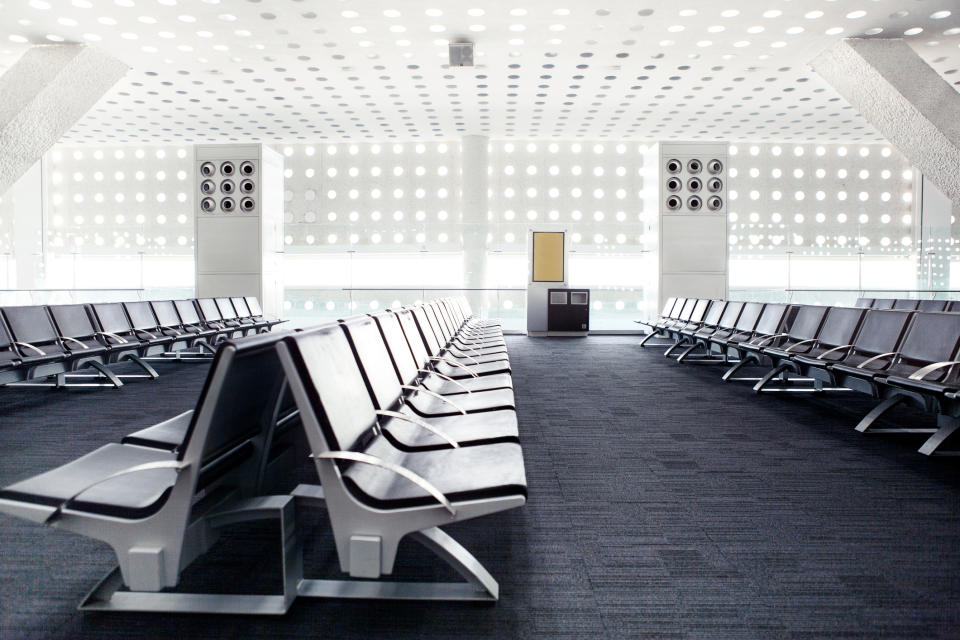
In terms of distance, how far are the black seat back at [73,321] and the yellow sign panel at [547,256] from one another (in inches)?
329

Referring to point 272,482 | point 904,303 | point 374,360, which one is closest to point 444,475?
point 374,360

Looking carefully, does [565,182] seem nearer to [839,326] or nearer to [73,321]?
[839,326]

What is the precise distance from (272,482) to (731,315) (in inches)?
249

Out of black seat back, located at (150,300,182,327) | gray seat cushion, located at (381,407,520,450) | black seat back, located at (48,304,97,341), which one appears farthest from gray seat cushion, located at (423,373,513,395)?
black seat back, located at (150,300,182,327)

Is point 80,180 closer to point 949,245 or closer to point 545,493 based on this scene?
point 545,493

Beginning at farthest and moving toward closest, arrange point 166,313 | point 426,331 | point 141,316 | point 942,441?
point 166,313 → point 141,316 → point 426,331 → point 942,441

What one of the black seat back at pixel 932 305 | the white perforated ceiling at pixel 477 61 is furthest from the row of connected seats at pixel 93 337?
the black seat back at pixel 932 305

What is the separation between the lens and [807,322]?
17.4 ft

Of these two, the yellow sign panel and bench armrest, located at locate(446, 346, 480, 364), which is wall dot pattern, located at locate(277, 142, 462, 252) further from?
bench armrest, located at locate(446, 346, 480, 364)

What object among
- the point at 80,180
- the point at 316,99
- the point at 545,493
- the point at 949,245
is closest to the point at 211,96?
the point at 316,99

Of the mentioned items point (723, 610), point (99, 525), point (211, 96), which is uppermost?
point (211, 96)

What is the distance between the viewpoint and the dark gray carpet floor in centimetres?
165

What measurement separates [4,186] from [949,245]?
16.3m

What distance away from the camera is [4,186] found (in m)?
8.05
